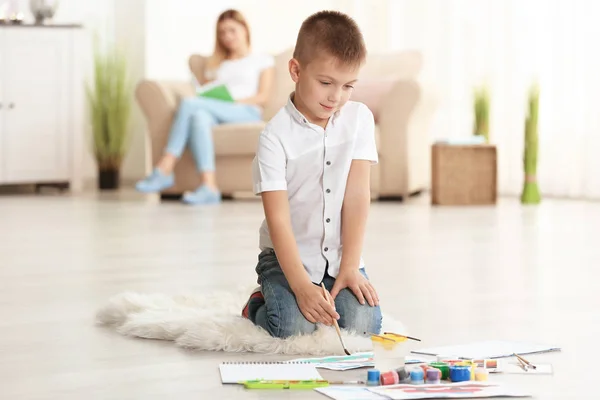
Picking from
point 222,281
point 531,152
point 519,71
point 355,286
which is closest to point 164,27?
point 519,71

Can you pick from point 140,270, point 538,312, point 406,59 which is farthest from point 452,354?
point 406,59

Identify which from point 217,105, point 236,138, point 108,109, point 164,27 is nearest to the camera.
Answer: point 236,138

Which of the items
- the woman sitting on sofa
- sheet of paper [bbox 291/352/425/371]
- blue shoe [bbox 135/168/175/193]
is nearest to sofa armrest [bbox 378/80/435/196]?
the woman sitting on sofa

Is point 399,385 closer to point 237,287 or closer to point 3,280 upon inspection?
point 237,287

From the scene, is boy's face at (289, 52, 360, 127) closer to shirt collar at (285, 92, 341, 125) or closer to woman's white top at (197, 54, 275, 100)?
shirt collar at (285, 92, 341, 125)

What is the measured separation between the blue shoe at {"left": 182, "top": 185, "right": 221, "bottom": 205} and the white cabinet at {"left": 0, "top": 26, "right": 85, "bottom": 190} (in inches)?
57.4

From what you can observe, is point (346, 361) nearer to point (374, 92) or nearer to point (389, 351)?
point (389, 351)

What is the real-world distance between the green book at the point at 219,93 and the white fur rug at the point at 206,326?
3.67 meters

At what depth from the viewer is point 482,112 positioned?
5582 millimetres

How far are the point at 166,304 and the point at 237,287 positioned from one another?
356 mm

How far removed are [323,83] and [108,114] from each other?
5.14 m

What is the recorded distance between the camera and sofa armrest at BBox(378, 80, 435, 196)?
5547 millimetres

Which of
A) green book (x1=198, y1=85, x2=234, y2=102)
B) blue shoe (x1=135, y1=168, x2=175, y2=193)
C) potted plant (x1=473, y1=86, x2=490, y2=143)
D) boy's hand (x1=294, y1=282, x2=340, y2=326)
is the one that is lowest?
blue shoe (x1=135, y1=168, x2=175, y2=193)

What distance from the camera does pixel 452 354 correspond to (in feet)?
5.71
